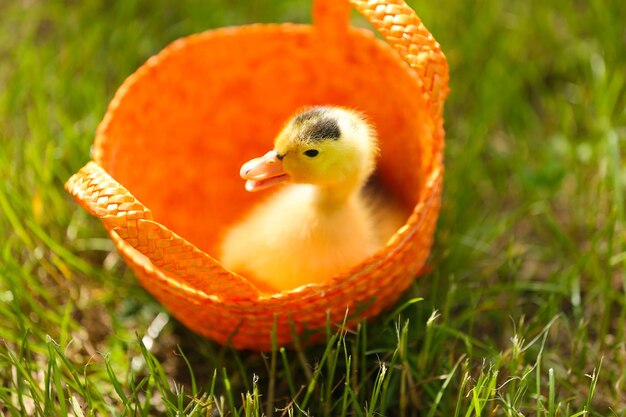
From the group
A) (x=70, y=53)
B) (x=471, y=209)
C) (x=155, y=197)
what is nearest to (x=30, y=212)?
(x=155, y=197)

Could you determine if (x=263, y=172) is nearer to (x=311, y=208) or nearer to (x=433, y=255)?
(x=311, y=208)

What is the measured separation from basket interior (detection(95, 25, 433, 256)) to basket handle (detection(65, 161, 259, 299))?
0.29 meters

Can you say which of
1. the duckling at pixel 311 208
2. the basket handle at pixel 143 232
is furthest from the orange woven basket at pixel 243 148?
the duckling at pixel 311 208

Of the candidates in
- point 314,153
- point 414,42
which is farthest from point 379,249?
point 414,42

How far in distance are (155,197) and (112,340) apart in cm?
30

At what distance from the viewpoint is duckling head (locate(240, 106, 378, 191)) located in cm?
124

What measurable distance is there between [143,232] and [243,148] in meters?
0.71

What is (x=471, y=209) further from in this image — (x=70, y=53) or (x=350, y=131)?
(x=70, y=53)

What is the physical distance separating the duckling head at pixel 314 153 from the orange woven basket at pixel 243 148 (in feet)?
0.44

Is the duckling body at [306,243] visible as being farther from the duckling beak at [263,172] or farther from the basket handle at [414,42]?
the basket handle at [414,42]

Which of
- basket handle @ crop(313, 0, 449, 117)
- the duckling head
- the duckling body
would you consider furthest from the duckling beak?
basket handle @ crop(313, 0, 449, 117)

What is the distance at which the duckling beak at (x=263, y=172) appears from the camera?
48.8 inches

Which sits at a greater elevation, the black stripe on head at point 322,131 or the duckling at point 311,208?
the black stripe on head at point 322,131

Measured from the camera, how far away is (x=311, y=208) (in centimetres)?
141
